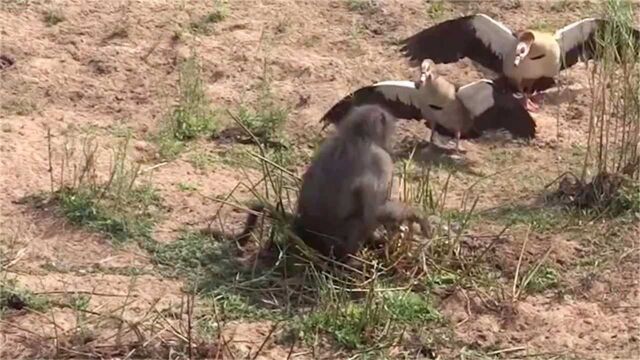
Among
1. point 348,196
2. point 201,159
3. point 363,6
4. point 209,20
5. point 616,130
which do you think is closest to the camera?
Answer: point 348,196

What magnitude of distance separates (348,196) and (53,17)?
11.6 feet

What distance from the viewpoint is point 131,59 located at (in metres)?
8.58

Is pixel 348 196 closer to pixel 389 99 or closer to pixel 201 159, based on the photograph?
pixel 201 159

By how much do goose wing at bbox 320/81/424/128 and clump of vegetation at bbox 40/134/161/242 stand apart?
56.3 inches

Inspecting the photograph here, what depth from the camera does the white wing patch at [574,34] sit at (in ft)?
29.2

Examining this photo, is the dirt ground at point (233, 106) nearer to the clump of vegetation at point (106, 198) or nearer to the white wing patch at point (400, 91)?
the clump of vegetation at point (106, 198)

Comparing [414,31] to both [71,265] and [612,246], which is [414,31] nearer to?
[612,246]

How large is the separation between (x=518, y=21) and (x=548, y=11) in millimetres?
291

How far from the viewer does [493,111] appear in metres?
8.29

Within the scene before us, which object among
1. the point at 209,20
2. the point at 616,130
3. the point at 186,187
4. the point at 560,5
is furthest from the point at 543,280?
the point at 560,5

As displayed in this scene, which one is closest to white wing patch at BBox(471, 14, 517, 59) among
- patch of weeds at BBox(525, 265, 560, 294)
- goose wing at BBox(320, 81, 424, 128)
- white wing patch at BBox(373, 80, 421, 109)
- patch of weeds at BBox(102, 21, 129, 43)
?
goose wing at BBox(320, 81, 424, 128)

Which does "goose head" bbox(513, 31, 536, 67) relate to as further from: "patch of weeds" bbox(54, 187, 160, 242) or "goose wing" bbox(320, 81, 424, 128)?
"patch of weeds" bbox(54, 187, 160, 242)

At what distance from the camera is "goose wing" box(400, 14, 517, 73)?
8.88 metres

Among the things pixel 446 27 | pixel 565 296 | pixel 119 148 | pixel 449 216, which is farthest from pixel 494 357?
pixel 446 27
